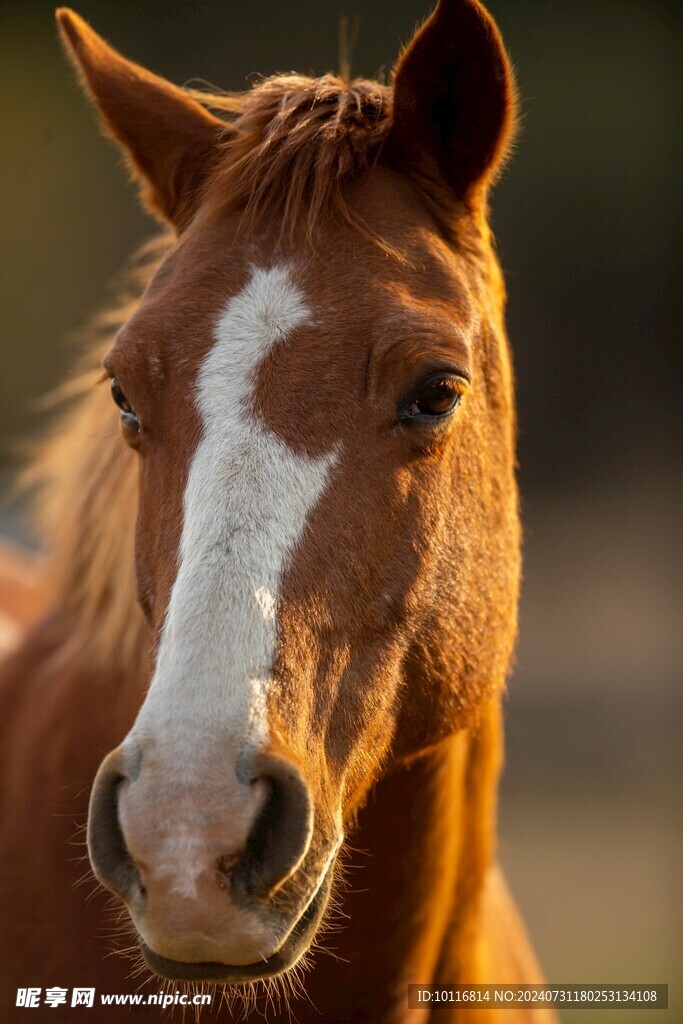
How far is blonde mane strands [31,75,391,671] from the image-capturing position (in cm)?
176

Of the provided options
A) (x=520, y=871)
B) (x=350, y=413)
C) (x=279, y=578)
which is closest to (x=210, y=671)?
(x=279, y=578)

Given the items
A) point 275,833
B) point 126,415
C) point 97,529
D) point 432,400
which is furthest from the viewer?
point 97,529

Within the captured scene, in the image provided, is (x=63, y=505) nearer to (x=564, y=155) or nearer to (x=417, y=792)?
(x=417, y=792)

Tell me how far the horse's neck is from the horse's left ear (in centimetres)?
115

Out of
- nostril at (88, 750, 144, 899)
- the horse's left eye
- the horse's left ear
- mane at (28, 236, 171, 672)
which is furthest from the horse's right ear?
nostril at (88, 750, 144, 899)

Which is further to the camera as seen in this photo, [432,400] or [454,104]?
[454,104]

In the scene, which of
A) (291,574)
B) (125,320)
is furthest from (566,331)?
(291,574)

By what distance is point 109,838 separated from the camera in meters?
1.33

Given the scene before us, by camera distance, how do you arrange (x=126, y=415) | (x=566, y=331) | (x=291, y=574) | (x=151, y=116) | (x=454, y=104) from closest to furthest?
(x=291, y=574) → (x=126, y=415) → (x=454, y=104) → (x=151, y=116) → (x=566, y=331)

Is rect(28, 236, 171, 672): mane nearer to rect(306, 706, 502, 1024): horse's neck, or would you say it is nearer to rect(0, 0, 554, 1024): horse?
rect(0, 0, 554, 1024): horse

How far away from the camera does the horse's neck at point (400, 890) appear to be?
1914 mm

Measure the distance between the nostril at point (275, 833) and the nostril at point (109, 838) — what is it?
164 mm

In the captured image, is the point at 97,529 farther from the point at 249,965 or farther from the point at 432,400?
the point at 249,965

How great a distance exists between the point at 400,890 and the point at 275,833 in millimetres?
765
